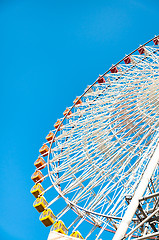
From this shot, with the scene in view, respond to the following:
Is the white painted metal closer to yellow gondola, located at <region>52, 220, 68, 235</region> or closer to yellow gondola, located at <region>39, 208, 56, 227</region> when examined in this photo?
yellow gondola, located at <region>52, 220, 68, 235</region>

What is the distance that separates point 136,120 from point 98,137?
2.33 m

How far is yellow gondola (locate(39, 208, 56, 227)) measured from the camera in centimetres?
1577

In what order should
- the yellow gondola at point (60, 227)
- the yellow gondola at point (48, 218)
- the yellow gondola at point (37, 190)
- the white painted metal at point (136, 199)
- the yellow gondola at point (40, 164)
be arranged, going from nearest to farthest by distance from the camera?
the white painted metal at point (136, 199), the yellow gondola at point (60, 227), the yellow gondola at point (48, 218), the yellow gondola at point (37, 190), the yellow gondola at point (40, 164)

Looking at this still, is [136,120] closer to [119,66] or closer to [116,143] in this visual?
[116,143]

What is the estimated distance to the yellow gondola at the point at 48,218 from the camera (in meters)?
15.8

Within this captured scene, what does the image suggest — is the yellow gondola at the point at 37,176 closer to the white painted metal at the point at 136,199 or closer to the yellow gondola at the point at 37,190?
the yellow gondola at the point at 37,190

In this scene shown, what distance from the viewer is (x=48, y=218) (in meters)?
15.8

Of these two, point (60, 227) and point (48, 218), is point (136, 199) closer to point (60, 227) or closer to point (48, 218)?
point (60, 227)

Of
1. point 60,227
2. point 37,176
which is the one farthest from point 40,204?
point 37,176

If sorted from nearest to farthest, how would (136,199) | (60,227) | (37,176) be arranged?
(136,199)
(60,227)
(37,176)

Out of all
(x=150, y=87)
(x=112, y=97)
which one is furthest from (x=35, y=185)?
(x=150, y=87)

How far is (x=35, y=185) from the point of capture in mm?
18781

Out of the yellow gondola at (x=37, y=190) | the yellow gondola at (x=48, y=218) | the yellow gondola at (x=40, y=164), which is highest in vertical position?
the yellow gondola at (x=40, y=164)

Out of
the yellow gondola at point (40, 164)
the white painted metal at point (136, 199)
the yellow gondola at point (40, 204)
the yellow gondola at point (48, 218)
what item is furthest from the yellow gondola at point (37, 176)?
the white painted metal at point (136, 199)
